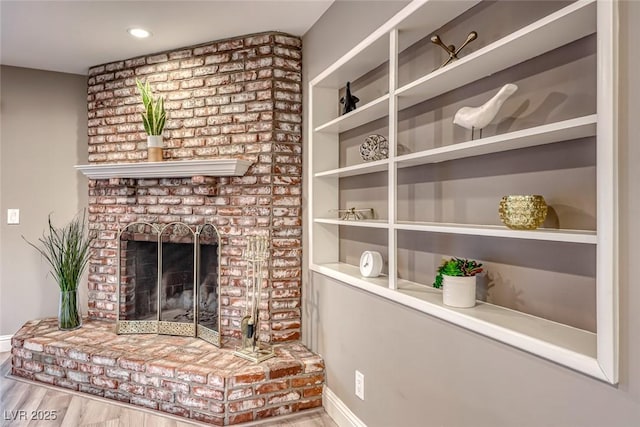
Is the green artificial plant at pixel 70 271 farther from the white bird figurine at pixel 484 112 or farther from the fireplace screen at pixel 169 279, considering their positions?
the white bird figurine at pixel 484 112

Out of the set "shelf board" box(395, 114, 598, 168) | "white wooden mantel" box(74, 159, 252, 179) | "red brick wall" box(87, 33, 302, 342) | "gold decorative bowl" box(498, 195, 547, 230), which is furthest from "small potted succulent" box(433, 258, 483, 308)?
"white wooden mantel" box(74, 159, 252, 179)

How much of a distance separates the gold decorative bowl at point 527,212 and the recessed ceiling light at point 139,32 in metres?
2.58

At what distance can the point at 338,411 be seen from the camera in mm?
2211

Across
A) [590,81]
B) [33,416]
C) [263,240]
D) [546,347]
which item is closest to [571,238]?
[546,347]

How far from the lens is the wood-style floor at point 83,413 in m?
2.22

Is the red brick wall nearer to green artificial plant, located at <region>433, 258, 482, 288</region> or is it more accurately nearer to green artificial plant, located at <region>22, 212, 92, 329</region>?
green artificial plant, located at <region>22, 212, 92, 329</region>

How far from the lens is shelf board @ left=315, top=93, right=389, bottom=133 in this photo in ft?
5.86

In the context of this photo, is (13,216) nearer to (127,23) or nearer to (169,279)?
(169,279)

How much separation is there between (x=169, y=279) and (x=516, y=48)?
8.74ft

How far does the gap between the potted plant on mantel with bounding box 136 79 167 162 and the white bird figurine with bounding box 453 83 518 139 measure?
7.26ft

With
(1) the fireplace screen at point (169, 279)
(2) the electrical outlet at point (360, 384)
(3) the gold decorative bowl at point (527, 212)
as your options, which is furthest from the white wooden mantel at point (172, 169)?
(3) the gold decorative bowl at point (527, 212)

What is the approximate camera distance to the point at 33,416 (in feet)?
7.45

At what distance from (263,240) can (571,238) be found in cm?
177

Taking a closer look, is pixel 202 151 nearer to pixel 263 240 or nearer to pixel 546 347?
pixel 263 240
